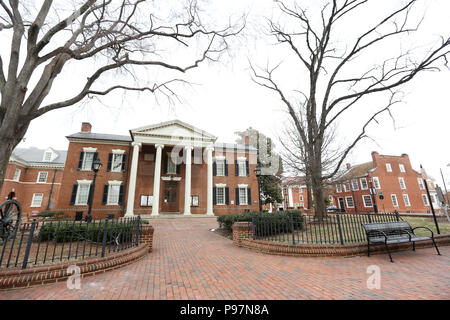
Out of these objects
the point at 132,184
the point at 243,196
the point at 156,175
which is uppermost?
the point at 156,175

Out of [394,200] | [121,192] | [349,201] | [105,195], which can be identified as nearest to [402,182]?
[394,200]

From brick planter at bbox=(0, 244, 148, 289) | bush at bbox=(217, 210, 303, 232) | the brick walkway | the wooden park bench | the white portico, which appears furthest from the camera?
the white portico

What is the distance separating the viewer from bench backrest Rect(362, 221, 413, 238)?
→ 596 cm

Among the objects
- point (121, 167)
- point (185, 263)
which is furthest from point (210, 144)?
point (185, 263)

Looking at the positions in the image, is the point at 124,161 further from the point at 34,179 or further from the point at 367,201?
the point at 367,201

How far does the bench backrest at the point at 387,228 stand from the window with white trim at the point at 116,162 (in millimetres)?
22276

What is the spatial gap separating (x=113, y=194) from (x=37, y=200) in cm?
1733

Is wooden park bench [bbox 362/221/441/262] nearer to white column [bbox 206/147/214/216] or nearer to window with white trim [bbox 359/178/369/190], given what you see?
white column [bbox 206/147/214/216]

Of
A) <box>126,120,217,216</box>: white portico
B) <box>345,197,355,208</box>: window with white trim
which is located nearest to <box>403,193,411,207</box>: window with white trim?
<box>345,197,355,208</box>: window with white trim

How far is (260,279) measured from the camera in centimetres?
392

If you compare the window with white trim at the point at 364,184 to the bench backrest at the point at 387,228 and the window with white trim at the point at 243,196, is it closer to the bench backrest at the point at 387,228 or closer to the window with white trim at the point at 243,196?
the window with white trim at the point at 243,196

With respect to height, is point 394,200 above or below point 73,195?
below

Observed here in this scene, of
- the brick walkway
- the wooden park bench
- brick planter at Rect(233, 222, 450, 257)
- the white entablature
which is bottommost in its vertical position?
the brick walkway

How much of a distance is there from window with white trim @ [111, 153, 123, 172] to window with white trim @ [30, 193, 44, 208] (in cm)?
1696
